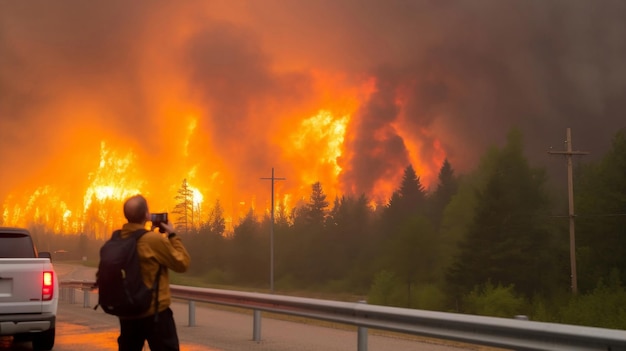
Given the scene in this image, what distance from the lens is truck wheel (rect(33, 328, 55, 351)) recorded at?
1119 centimetres

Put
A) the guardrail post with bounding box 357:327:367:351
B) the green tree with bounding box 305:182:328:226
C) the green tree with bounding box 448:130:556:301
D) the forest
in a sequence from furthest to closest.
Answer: the green tree with bounding box 305:182:328:226 < the green tree with bounding box 448:130:556:301 < the forest < the guardrail post with bounding box 357:327:367:351

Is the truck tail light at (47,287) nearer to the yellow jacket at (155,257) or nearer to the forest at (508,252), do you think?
the yellow jacket at (155,257)

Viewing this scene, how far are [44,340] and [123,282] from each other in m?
6.77

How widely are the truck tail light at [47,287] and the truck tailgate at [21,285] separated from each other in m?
0.04

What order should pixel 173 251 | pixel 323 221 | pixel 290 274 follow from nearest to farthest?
1. pixel 173 251
2. pixel 290 274
3. pixel 323 221

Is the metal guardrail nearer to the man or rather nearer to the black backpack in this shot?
the man

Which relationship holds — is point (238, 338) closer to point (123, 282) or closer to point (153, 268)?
point (153, 268)

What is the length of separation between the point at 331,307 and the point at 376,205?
437 ft

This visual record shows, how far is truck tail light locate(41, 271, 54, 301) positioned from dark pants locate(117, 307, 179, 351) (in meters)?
5.06

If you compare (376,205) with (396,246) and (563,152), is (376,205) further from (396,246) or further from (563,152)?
(563,152)

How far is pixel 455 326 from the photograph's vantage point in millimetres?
7531

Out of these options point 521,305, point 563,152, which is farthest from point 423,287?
point 563,152

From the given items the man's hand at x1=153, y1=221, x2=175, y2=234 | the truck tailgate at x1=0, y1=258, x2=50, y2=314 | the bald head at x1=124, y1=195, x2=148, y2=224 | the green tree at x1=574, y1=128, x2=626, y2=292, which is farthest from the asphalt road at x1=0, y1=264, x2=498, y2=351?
the green tree at x1=574, y1=128, x2=626, y2=292

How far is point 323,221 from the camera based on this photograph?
401 ft
